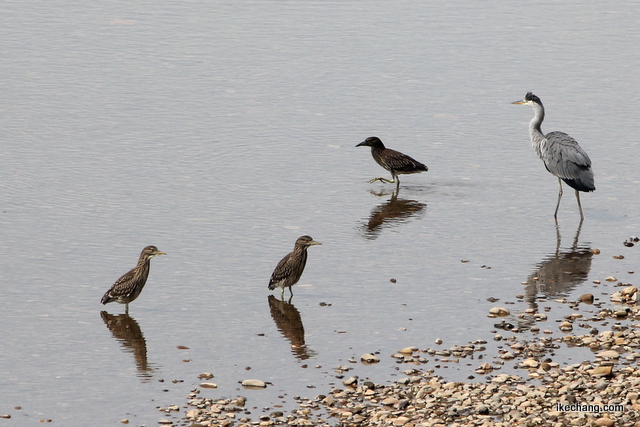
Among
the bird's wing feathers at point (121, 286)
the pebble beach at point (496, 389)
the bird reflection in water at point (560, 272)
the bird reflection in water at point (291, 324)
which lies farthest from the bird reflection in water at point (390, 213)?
the pebble beach at point (496, 389)

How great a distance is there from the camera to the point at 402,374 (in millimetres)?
13461

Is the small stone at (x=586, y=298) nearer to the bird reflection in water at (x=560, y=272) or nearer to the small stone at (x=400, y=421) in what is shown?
the bird reflection in water at (x=560, y=272)

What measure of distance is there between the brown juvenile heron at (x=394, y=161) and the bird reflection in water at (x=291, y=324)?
7.24 meters

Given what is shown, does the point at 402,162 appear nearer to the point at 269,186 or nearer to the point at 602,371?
the point at 269,186

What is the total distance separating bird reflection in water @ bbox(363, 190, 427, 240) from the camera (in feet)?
66.9

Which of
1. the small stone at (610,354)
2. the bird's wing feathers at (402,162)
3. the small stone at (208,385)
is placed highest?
the bird's wing feathers at (402,162)

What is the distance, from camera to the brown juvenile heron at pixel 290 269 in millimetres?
16234

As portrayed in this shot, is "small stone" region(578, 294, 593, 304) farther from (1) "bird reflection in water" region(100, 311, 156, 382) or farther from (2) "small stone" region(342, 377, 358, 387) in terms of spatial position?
(1) "bird reflection in water" region(100, 311, 156, 382)

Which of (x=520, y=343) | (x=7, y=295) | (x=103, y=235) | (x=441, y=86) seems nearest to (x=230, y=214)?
(x=103, y=235)

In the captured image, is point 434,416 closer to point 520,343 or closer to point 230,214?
point 520,343

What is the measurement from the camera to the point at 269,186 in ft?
74.1

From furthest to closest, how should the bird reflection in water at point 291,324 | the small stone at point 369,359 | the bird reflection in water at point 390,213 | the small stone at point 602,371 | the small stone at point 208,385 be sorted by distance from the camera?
the bird reflection in water at point 390,213 < the bird reflection in water at point 291,324 < the small stone at point 369,359 < the small stone at point 208,385 < the small stone at point 602,371

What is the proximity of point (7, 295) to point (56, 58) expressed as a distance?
1775 cm

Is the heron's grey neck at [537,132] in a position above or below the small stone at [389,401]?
above
